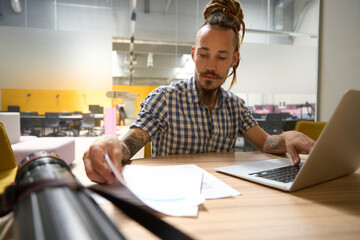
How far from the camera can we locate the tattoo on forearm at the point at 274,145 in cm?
112

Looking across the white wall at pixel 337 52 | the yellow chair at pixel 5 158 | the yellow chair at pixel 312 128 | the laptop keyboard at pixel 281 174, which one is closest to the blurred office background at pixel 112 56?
the white wall at pixel 337 52

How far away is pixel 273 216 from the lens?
1.38 ft

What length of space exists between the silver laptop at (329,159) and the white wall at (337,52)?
220 cm

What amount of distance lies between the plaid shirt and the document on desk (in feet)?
1.53

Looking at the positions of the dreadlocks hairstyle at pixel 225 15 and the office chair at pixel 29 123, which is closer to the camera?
the dreadlocks hairstyle at pixel 225 15

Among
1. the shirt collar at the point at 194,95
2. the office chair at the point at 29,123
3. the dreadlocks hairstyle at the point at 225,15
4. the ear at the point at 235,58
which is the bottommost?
the office chair at the point at 29,123

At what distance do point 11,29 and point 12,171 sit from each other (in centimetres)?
415

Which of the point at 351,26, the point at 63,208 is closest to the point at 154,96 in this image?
the point at 63,208

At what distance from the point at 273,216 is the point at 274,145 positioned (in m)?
0.79

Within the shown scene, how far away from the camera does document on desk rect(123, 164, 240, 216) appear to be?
0.43 meters

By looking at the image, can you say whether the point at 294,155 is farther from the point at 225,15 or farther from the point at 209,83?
the point at 225,15

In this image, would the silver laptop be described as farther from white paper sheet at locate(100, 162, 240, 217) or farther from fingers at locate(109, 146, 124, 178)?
fingers at locate(109, 146, 124, 178)

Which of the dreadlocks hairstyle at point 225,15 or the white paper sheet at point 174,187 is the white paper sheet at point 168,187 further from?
the dreadlocks hairstyle at point 225,15

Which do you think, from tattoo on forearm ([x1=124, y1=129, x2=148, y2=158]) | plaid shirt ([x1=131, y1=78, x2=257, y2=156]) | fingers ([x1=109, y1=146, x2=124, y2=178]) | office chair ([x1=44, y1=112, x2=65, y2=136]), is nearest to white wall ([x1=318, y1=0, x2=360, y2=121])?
plaid shirt ([x1=131, y1=78, x2=257, y2=156])
